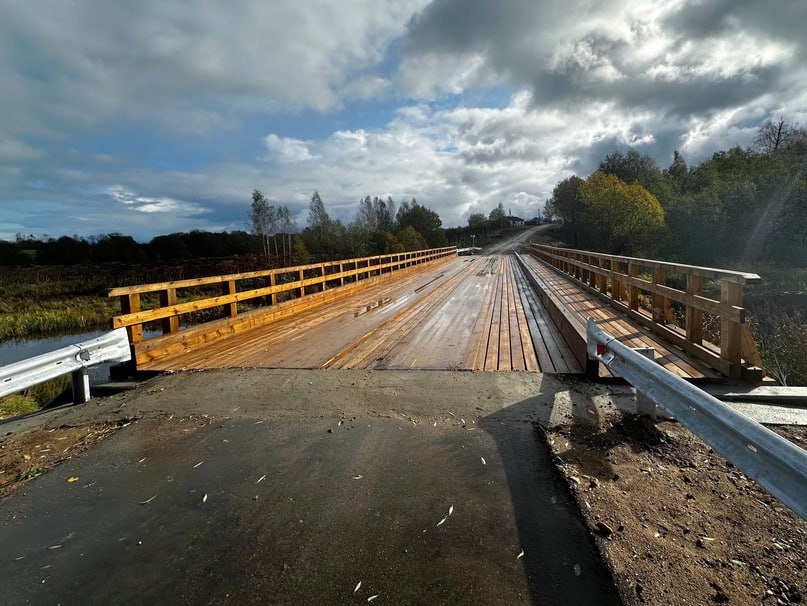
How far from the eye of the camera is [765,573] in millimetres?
1733

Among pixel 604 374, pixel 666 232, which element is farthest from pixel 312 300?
pixel 666 232

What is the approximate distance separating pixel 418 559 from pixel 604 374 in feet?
9.78

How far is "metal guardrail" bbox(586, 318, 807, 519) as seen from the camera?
153cm

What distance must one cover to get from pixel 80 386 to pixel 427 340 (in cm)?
413

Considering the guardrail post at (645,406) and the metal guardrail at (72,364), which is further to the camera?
the metal guardrail at (72,364)

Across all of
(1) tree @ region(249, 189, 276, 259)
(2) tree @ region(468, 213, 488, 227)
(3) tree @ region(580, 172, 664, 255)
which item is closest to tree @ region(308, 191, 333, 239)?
(1) tree @ region(249, 189, 276, 259)

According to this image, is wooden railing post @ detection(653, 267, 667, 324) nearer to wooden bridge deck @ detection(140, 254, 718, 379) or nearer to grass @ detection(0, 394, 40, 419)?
wooden bridge deck @ detection(140, 254, 718, 379)

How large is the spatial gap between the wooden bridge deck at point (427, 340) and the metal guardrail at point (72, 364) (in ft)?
1.59

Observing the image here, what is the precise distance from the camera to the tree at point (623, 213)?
1775 inches

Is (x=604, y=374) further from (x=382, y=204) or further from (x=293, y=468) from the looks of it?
(x=382, y=204)

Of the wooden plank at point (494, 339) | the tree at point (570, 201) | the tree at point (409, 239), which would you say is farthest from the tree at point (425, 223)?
the wooden plank at point (494, 339)

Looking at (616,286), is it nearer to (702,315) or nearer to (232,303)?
(702,315)

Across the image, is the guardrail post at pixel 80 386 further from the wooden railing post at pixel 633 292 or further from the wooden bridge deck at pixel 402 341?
the wooden railing post at pixel 633 292

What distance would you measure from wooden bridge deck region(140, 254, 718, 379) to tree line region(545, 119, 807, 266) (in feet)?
120
